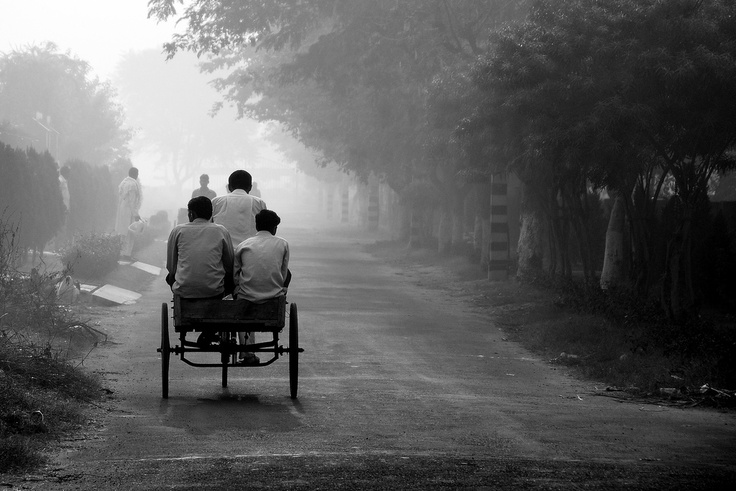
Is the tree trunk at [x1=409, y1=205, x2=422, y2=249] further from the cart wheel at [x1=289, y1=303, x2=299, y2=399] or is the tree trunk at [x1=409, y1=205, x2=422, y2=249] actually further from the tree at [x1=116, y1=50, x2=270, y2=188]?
the tree at [x1=116, y1=50, x2=270, y2=188]

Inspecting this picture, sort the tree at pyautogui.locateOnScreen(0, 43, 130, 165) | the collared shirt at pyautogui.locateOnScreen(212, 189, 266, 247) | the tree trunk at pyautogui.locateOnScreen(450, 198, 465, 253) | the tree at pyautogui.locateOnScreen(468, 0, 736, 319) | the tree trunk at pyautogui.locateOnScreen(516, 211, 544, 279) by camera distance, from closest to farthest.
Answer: the collared shirt at pyautogui.locateOnScreen(212, 189, 266, 247) → the tree at pyautogui.locateOnScreen(468, 0, 736, 319) → the tree trunk at pyautogui.locateOnScreen(516, 211, 544, 279) → the tree trunk at pyautogui.locateOnScreen(450, 198, 465, 253) → the tree at pyautogui.locateOnScreen(0, 43, 130, 165)

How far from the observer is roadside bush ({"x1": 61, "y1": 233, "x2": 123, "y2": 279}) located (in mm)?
21484

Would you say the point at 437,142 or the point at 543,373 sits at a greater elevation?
the point at 437,142

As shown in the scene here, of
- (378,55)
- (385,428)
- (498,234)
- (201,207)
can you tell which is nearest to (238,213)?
(201,207)

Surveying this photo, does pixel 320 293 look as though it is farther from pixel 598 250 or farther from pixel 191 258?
pixel 191 258

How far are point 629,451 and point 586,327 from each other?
759cm

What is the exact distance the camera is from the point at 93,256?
858 inches

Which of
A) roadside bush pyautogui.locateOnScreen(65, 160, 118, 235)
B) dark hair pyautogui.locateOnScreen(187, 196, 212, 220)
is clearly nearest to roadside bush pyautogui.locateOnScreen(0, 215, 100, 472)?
dark hair pyautogui.locateOnScreen(187, 196, 212, 220)

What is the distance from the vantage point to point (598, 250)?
27172mm

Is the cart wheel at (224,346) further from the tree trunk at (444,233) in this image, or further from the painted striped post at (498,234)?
the tree trunk at (444,233)

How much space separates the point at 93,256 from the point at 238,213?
35.0ft

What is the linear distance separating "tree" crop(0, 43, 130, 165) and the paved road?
141 ft

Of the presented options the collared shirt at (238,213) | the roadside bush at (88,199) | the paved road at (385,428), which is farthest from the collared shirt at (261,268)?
the roadside bush at (88,199)

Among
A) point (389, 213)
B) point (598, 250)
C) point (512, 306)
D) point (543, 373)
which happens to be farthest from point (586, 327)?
point (389, 213)
